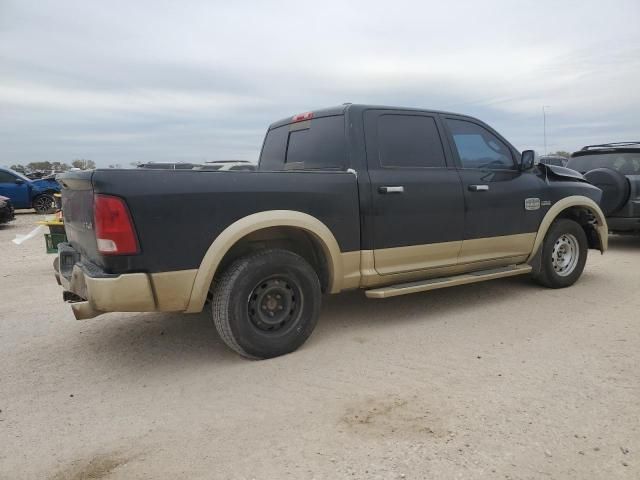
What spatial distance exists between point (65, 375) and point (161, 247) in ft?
4.07

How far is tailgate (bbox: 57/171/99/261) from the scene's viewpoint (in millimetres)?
3439

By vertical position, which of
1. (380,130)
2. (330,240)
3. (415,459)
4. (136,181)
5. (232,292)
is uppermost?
(380,130)

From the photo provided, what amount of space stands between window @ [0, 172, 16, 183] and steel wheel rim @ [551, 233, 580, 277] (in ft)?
52.9

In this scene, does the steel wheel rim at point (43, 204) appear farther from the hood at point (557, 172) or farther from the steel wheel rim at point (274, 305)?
the hood at point (557, 172)

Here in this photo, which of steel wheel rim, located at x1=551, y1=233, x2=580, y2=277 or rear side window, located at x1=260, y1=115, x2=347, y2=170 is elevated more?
rear side window, located at x1=260, y1=115, x2=347, y2=170

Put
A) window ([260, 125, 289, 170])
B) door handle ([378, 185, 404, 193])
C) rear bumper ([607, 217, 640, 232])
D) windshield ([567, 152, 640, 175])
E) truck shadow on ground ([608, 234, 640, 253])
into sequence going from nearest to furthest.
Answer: door handle ([378, 185, 404, 193]) < window ([260, 125, 289, 170]) < rear bumper ([607, 217, 640, 232]) < windshield ([567, 152, 640, 175]) < truck shadow on ground ([608, 234, 640, 253])

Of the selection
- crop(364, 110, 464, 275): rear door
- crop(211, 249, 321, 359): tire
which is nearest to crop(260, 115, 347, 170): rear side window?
crop(364, 110, 464, 275): rear door

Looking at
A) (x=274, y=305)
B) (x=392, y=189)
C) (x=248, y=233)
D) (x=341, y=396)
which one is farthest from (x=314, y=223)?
(x=341, y=396)

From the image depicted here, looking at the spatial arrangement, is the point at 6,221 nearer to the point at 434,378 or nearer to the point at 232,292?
the point at 232,292

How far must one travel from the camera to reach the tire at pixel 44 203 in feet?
54.3

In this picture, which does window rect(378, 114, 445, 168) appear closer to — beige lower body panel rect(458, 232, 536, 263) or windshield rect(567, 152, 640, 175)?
beige lower body panel rect(458, 232, 536, 263)

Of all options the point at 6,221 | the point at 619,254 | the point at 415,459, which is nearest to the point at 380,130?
the point at 415,459

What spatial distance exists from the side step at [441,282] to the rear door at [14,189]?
1539cm

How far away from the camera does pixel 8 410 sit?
315 centimetres
